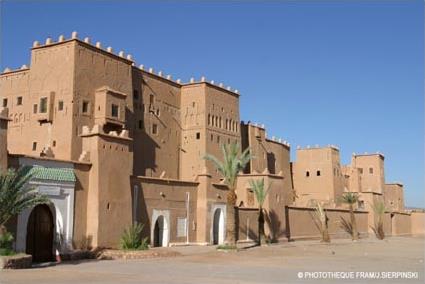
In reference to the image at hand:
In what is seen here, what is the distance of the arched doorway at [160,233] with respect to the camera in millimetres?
28703

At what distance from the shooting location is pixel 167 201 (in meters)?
28.8

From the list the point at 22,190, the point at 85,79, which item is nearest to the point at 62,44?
the point at 85,79

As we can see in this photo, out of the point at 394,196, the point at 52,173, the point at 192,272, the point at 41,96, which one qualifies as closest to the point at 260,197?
the point at 41,96

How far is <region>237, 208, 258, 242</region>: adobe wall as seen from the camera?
34.8 metres

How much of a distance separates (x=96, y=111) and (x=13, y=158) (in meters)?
12.8

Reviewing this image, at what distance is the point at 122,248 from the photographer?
23328 millimetres

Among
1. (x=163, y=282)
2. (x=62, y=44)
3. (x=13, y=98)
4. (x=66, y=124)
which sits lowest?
(x=163, y=282)

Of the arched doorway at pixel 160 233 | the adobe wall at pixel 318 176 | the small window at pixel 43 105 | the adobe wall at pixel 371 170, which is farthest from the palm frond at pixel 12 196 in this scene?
the adobe wall at pixel 371 170

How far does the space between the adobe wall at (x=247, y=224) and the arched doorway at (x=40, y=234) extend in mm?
15151

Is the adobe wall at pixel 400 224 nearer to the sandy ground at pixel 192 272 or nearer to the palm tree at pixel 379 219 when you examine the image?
the palm tree at pixel 379 219

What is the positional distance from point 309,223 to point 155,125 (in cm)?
1448

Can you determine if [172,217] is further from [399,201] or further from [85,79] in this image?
[399,201]

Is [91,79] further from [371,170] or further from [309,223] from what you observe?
[371,170]

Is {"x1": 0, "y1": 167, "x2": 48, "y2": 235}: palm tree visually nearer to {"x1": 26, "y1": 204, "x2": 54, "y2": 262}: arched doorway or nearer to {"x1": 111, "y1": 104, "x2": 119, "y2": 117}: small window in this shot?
{"x1": 26, "y1": 204, "x2": 54, "y2": 262}: arched doorway
